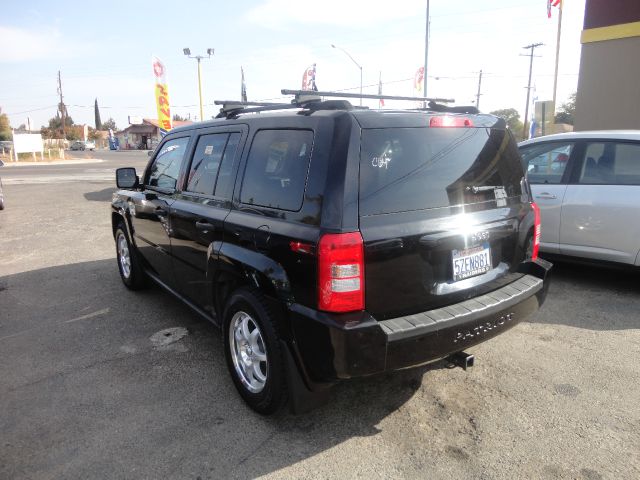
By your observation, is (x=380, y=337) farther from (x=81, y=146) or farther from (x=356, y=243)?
(x=81, y=146)

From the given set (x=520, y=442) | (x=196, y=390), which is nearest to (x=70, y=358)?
(x=196, y=390)

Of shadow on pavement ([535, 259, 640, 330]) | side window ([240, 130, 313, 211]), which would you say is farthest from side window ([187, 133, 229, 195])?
shadow on pavement ([535, 259, 640, 330])

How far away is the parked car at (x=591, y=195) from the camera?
4.80 metres

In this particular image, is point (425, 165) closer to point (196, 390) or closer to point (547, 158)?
point (196, 390)

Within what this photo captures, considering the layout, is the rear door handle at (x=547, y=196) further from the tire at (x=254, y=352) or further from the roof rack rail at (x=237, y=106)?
the tire at (x=254, y=352)

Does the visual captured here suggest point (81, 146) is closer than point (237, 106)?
No

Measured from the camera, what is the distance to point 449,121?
2857 mm

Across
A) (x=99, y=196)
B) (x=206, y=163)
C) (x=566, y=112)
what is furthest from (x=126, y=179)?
(x=566, y=112)

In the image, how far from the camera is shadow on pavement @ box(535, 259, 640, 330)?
4.34 meters

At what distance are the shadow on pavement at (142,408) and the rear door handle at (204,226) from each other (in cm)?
108

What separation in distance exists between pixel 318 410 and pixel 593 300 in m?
3.35

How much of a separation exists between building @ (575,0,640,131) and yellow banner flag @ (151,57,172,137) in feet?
50.4

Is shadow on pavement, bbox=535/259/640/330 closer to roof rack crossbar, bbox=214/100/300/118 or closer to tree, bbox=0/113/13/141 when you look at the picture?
roof rack crossbar, bbox=214/100/300/118

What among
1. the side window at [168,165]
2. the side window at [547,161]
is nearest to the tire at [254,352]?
the side window at [168,165]
